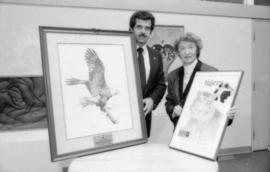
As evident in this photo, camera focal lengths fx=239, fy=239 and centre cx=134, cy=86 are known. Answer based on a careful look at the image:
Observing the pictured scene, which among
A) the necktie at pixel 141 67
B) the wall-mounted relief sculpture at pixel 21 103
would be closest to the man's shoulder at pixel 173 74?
the necktie at pixel 141 67

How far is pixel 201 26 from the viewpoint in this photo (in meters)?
2.77

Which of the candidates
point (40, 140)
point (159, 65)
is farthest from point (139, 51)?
point (40, 140)

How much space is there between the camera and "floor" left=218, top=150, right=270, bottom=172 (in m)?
2.63

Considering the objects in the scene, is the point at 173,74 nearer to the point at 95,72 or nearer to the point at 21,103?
the point at 95,72

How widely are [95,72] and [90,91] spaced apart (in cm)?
9

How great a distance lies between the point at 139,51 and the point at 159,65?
24 cm

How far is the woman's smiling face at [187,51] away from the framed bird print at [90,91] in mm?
711

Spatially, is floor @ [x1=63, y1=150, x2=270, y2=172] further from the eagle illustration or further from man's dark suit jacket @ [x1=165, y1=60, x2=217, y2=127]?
the eagle illustration

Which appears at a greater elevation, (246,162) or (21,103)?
(21,103)

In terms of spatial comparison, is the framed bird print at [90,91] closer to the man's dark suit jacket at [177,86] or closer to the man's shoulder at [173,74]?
the man's dark suit jacket at [177,86]

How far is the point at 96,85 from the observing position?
1088 mm

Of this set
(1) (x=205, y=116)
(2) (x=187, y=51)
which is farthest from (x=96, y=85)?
(2) (x=187, y=51)

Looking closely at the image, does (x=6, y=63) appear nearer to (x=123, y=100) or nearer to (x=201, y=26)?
(x=123, y=100)

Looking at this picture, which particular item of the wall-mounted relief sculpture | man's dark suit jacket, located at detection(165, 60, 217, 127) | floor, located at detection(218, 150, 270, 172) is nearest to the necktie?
man's dark suit jacket, located at detection(165, 60, 217, 127)
